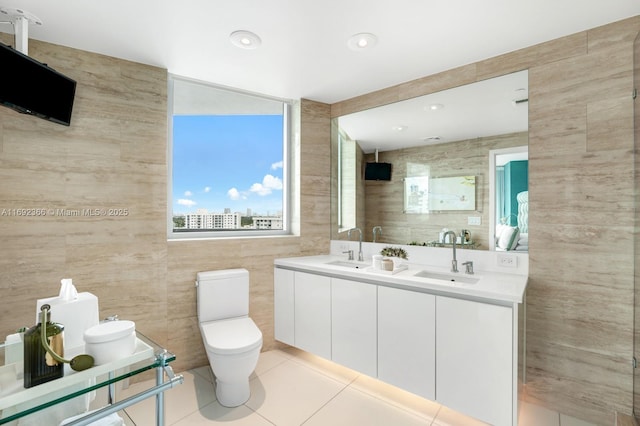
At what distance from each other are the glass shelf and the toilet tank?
116cm

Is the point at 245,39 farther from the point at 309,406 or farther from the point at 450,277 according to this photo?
the point at 309,406

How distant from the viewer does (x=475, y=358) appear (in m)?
1.78

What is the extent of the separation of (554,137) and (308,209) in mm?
2041

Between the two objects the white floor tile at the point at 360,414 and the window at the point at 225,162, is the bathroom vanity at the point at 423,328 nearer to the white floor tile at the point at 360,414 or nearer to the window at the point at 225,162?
the white floor tile at the point at 360,414

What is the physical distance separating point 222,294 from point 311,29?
2.06 metres

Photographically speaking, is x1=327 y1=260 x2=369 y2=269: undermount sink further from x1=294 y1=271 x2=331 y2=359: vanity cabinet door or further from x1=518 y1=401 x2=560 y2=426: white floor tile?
x1=518 y1=401 x2=560 y2=426: white floor tile

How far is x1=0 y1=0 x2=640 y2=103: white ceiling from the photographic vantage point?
5.64 ft

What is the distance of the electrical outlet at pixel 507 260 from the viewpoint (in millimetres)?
2185

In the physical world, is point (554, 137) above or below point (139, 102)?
below

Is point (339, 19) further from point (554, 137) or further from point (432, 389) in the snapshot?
point (432, 389)

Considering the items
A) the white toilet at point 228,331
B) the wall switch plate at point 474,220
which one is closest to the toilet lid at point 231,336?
the white toilet at point 228,331

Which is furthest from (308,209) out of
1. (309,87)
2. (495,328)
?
(495,328)

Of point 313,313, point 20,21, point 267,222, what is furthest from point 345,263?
point 20,21

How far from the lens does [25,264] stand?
200 centimetres
